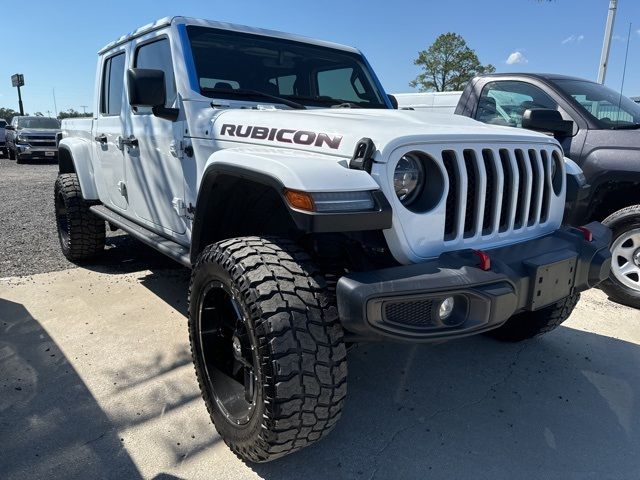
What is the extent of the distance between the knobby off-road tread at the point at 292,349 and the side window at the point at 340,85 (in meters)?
2.02

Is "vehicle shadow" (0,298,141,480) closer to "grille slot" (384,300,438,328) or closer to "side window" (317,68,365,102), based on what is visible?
"grille slot" (384,300,438,328)

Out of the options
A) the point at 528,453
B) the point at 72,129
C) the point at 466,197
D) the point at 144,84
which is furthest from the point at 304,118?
the point at 72,129

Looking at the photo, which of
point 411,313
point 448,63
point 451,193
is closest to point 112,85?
point 451,193

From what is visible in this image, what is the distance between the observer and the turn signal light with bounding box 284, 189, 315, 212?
1.77 metres

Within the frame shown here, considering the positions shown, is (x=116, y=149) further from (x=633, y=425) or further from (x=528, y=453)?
(x=633, y=425)

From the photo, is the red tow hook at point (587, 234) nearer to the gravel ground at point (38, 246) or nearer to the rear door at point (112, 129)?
the rear door at point (112, 129)

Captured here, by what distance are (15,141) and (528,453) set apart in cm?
2058

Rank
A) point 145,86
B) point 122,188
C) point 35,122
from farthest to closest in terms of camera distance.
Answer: point 35,122, point 122,188, point 145,86

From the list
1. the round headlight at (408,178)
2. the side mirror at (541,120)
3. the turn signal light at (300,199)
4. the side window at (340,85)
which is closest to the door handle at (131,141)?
the side window at (340,85)

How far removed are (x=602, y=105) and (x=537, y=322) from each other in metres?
2.61

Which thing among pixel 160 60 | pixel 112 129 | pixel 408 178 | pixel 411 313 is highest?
pixel 160 60

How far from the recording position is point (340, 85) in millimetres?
3738

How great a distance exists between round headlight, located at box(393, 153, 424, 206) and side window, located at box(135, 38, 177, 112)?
5.69 feet

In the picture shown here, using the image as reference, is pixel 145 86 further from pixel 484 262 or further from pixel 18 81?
pixel 18 81
